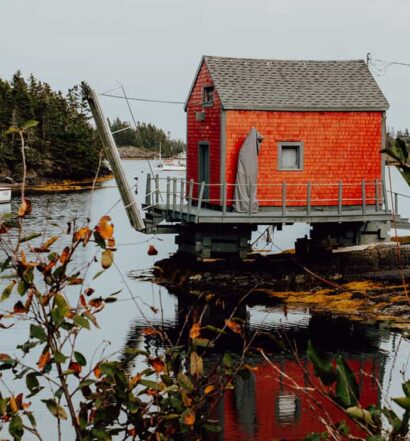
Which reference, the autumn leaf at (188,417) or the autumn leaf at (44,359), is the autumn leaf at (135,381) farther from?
the autumn leaf at (44,359)

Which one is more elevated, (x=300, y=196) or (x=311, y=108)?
(x=311, y=108)

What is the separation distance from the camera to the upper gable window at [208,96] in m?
26.1

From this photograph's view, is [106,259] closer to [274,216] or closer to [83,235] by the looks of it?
[83,235]

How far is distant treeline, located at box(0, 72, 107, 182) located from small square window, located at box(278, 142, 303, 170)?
52.6 meters

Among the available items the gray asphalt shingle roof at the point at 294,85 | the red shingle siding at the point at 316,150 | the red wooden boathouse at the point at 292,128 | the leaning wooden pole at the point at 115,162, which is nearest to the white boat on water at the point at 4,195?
the leaning wooden pole at the point at 115,162

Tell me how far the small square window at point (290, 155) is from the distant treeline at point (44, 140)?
52.6 metres

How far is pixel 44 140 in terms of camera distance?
270 feet

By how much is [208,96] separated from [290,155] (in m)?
2.88

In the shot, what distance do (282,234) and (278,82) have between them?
23986 millimetres

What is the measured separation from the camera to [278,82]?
26250 mm

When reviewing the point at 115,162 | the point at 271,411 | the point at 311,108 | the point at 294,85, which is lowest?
the point at 271,411

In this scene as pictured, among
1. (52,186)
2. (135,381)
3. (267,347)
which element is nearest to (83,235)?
(135,381)

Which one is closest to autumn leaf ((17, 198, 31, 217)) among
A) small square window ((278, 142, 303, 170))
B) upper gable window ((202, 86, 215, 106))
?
small square window ((278, 142, 303, 170))

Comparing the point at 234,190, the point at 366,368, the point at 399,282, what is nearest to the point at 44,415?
the point at 366,368
